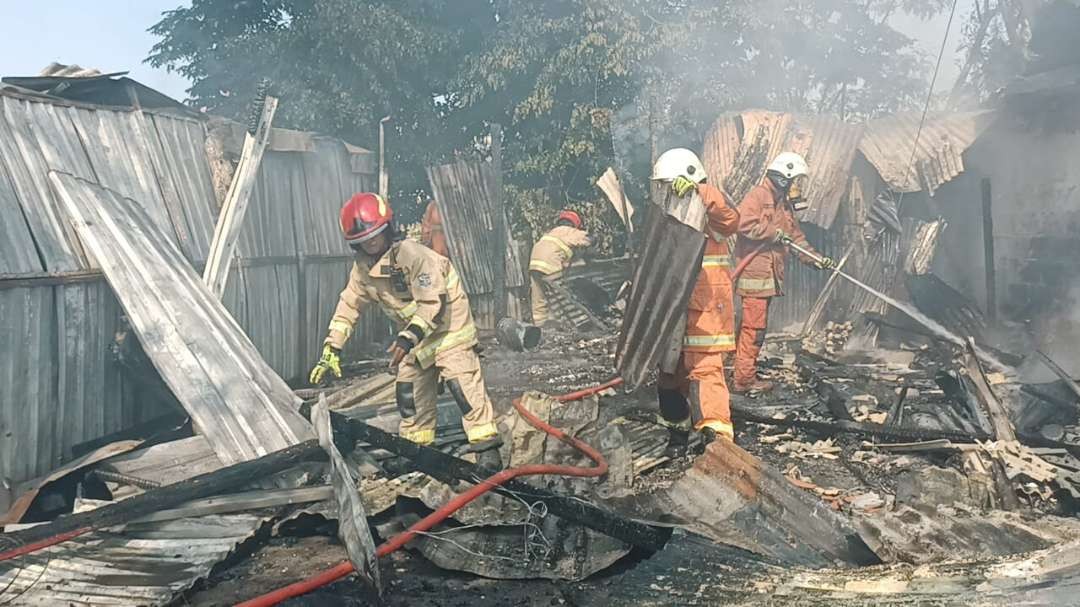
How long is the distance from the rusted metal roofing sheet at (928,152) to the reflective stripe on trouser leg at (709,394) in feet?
20.7

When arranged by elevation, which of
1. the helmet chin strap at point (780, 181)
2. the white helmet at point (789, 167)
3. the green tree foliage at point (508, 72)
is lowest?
the helmet chin strap at point (780, 181)

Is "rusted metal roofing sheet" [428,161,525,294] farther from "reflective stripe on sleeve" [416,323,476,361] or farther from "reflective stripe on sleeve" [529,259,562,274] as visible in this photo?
"reflective stripe on sleeve" [416,323,476,361]

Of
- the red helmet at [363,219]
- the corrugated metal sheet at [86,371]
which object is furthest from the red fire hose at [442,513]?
the corrugated metal sheet at [86,371]

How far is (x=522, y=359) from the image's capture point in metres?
9.47

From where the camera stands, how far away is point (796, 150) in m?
11.0

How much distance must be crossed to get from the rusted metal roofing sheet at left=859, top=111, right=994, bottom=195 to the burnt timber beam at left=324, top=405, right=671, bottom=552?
8170mm

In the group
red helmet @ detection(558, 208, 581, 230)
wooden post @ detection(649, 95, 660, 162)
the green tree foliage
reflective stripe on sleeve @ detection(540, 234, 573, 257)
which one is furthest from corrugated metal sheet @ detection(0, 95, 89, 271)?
wooden post @ detection(649, 95, 660, 162)

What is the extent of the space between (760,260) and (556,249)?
12.8ft

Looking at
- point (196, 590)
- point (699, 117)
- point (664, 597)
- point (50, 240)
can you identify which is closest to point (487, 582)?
point (664, 597)

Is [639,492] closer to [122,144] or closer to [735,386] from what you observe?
[735,386]

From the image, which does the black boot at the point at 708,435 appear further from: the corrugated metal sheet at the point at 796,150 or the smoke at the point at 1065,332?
the corrugated metal sheet at the point at 796,150

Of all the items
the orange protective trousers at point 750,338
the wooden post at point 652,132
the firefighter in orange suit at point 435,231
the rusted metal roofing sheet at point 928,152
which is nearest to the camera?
the orange protective trousers at point 750,338

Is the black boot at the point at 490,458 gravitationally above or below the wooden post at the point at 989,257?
below

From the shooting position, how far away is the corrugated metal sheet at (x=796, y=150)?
10.8m
